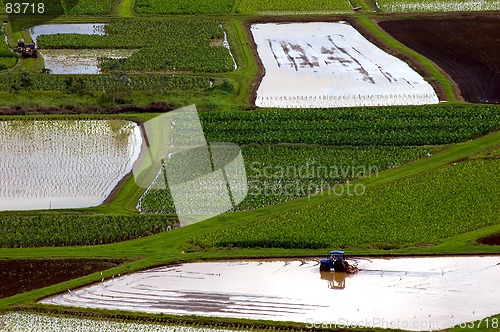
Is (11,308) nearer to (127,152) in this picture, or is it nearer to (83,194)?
(83,194)

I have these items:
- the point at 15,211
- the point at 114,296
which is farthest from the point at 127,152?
the point at 114,296

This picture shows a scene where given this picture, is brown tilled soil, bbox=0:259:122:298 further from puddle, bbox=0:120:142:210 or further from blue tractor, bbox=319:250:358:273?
blue tractor, bbox=319:250:358:273

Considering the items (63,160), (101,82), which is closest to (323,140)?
(63,160)

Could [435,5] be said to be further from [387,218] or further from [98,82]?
[387,218]

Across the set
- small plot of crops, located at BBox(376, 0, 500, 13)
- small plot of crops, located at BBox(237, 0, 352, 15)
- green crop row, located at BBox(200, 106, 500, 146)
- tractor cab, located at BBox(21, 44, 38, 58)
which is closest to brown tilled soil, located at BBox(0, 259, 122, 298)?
green crop row, located at BBox(200, 106, 500, 146)

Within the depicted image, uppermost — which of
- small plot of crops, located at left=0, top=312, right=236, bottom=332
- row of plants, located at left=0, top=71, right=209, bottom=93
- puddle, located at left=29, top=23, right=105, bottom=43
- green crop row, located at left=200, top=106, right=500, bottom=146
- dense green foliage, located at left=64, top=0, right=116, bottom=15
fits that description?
dense green foliage, located at left=64, top=0, right=116, bottom=15

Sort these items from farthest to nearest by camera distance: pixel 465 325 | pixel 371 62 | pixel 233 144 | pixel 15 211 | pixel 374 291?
pixel 371 62, pixel 233 144, pixel 15 211, pixel 374 291, pixel 465 325

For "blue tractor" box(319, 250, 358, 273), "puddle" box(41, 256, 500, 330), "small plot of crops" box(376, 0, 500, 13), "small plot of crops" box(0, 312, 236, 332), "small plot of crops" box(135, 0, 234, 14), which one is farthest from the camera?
"small plot of crops" box(376, 0, 500, 13)
